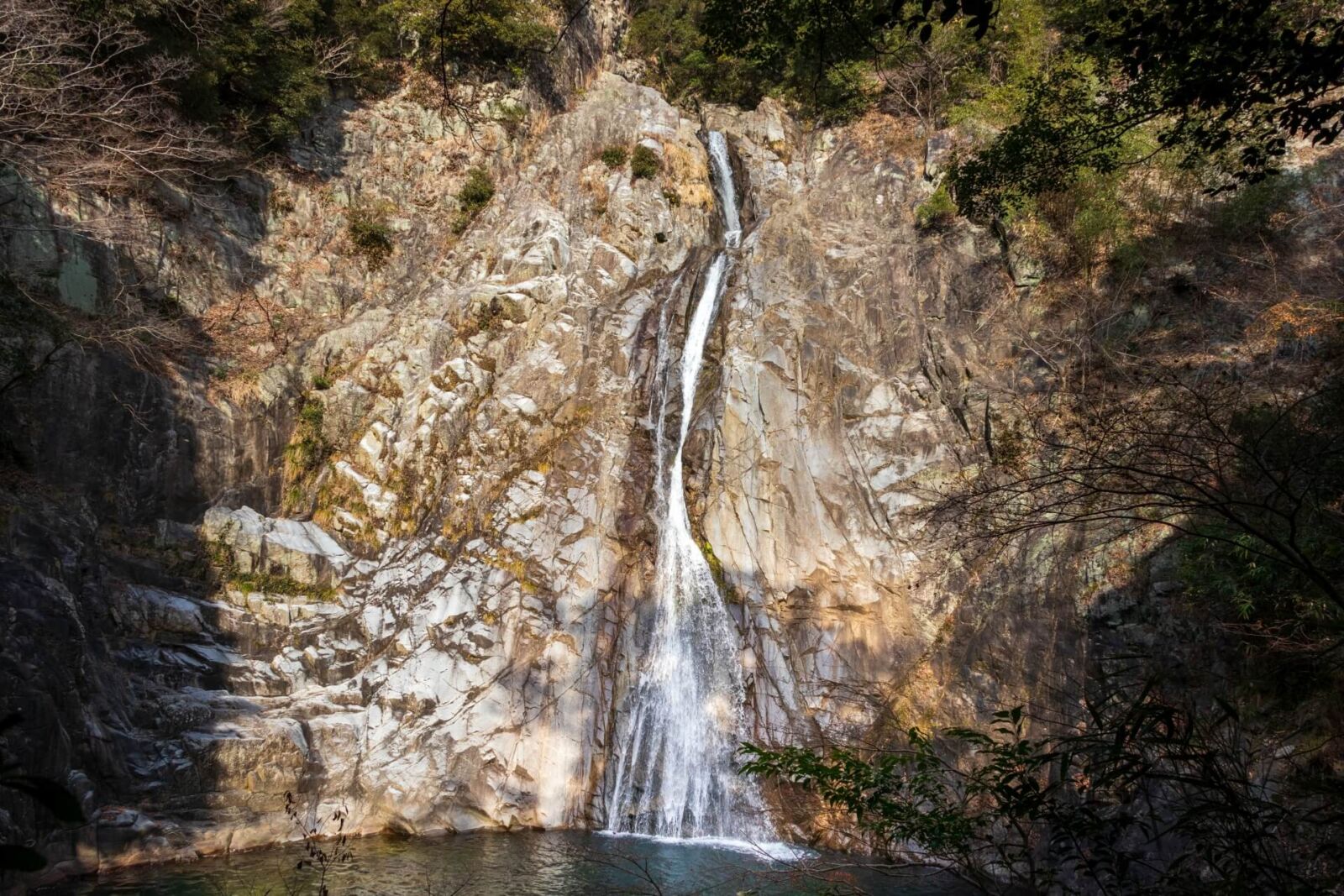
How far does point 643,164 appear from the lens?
22016 mm

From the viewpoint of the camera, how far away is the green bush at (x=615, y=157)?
73.2 feet

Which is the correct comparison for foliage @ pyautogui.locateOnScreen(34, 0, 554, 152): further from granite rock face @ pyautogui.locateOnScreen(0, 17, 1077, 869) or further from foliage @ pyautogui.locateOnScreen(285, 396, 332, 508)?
foliage @ pyautogui.locateOnScreen(285, 396, 332, 508)

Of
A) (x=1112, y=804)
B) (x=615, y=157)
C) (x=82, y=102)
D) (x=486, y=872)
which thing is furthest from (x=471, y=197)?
(x=1112, y=804)

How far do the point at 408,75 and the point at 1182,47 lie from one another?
2431 cm

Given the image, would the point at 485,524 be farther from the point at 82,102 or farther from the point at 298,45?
the point at 298,45

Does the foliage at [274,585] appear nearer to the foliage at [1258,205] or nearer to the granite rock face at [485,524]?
the granite rock face at [485,524]

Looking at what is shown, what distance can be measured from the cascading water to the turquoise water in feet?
2.26

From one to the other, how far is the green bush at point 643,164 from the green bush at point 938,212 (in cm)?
757

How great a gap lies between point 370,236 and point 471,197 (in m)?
3.24

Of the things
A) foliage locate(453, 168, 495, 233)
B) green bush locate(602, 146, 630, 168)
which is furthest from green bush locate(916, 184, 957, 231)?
foliage locate(453, 168, 495, 233)

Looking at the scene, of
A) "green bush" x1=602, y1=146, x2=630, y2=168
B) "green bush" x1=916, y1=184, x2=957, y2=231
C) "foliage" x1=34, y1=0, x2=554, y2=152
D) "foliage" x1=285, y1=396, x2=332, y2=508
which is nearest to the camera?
"foliage" x1=34, y1=0, x2=554, y2=152

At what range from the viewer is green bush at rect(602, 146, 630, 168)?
2231 centimetres

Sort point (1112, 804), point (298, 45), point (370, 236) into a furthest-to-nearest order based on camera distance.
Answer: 1. point (370, 236)
2. point (298, 45)
3. point (1112, 804)

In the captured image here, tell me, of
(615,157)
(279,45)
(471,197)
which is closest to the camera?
(279,45)
